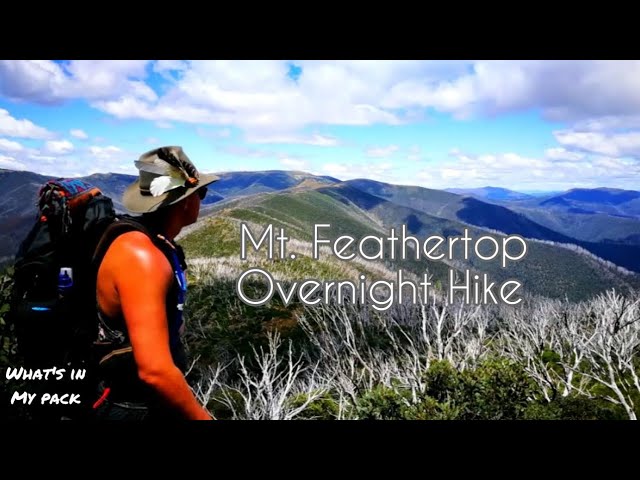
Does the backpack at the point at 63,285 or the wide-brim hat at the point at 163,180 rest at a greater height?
the wide-brim hat at the point at 163,180

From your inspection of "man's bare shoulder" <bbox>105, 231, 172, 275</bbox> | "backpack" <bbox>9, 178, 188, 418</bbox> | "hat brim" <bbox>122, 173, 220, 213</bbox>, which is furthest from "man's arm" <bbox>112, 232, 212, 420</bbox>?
"backpack" <bbox>9, 178, 188, 418</bbox>

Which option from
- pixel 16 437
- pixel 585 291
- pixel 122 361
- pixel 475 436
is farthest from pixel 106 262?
pixel 585 291

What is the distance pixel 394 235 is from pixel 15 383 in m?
4.35

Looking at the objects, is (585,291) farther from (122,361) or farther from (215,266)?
(122,361)

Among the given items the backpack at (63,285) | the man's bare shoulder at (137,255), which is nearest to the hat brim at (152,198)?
the backpack at (63,285)

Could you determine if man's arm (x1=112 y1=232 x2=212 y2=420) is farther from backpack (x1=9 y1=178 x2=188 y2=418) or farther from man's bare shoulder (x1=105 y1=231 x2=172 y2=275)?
backpack (x1=9 y1=178 x2=188 y2=418)

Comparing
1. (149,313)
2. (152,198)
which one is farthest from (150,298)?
(152,198)

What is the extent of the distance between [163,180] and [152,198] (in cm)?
9

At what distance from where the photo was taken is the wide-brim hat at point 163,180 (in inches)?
81.7

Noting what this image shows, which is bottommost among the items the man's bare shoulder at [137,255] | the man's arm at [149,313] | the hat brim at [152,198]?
the man's arm at [149,313]

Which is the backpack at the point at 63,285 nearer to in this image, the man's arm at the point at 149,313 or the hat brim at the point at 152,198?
the hat brim at the point at 152,198

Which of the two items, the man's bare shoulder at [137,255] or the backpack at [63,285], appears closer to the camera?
the man's bare shoulder at [137,255]

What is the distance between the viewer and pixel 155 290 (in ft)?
5.80

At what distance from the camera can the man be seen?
1.74 metres
